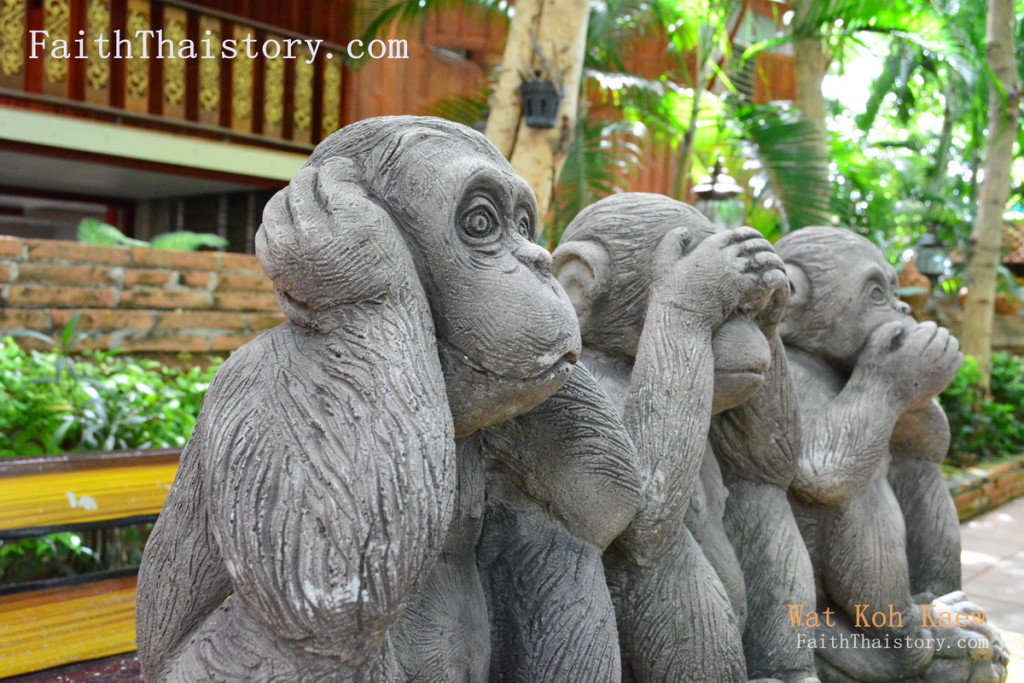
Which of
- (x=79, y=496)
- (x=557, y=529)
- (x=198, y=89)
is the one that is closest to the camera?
(x=557, y=529)

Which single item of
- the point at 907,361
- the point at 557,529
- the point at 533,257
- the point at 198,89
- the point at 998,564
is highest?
the point at 198,89

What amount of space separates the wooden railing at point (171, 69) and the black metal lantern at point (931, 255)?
476 centimetres

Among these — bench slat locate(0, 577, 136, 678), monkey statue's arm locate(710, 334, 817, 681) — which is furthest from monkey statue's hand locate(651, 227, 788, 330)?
bench slat locate(0, 577, 136, 678)

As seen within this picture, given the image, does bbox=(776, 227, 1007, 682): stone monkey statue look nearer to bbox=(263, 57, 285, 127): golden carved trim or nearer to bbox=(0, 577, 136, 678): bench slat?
bbox=(0, 577, 136, 678): bench slat

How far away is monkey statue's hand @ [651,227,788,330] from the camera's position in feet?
4.05

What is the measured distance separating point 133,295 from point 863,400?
11.7ft

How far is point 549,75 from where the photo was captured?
3121 mm

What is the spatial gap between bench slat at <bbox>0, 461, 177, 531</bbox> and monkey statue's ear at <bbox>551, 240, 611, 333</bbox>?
1137 millimetres

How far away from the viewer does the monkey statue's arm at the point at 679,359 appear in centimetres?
116

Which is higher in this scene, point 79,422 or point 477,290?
point 477,290

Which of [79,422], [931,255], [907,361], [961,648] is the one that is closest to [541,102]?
[907,361]

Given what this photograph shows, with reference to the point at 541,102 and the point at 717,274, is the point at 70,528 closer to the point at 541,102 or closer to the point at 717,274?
the point at 717,274

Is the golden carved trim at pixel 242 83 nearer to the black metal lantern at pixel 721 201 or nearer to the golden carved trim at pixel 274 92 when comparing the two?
the golden carved trim at pixel 274 92

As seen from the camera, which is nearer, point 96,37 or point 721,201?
point 721,201
